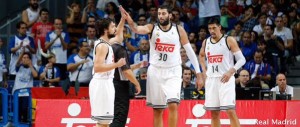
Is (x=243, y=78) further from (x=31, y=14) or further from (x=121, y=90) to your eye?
(x=31, y=14)

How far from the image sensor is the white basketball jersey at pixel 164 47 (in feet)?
52.9

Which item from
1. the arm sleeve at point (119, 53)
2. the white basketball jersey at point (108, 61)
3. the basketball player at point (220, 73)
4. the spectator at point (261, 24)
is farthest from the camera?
the spectator at point (261, 24)

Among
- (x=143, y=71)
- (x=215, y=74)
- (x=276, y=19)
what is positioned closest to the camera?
(x=215, y=74)

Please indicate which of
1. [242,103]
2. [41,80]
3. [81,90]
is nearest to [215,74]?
[242,103]

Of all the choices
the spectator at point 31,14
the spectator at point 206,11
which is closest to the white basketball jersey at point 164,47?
the spectator at point 206,11

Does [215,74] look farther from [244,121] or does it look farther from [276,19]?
[276,19]

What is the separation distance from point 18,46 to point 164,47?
28.6ft

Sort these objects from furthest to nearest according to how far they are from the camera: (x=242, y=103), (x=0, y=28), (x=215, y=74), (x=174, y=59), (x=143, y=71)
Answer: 1. (x=0, y=28)
2. (x=143, y=71)
3. (x=242, y=103)
4. (x=215, y=74)
5. (x=174, y=59)

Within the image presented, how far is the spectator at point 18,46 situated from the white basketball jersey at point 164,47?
8.42 meters

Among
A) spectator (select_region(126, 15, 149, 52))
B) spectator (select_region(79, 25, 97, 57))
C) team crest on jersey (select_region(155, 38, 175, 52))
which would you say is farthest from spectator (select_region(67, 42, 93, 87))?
team crest on jersey (select_region(155, 38, 175, 52))

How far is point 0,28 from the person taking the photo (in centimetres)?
2667

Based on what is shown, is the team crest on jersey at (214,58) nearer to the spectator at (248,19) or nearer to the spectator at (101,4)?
the spectator at (248,19)

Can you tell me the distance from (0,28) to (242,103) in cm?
1022

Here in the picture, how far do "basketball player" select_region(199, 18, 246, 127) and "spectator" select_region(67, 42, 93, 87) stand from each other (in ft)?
19.6
